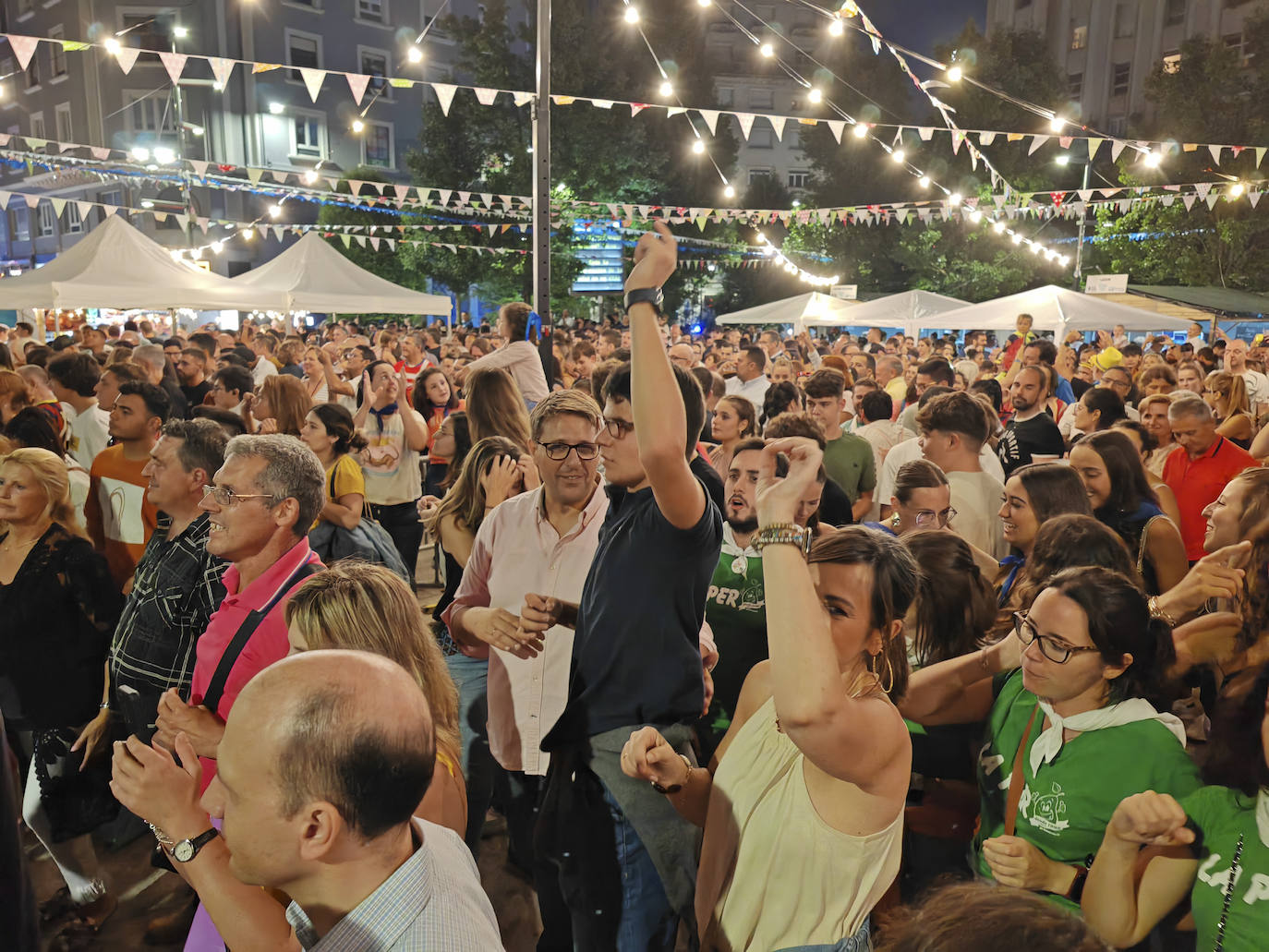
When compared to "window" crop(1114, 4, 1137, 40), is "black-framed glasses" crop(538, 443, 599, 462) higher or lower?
lower

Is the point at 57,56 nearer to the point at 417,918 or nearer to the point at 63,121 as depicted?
the point at 63,121

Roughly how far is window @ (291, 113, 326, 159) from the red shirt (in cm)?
3420

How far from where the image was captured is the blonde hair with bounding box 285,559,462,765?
6.65 ft

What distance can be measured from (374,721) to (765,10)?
59386mm

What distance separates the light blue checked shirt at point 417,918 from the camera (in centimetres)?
121

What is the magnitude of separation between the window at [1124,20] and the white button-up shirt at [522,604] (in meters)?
45.6

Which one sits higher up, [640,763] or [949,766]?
[640,763]

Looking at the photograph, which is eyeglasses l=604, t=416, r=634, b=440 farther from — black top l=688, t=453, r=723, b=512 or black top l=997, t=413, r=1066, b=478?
black top l=997, t=413, r=1066, b=478

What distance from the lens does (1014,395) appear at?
5.54 meters

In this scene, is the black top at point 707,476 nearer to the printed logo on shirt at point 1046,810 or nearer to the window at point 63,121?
the printed logo on shirt at point 1046,810

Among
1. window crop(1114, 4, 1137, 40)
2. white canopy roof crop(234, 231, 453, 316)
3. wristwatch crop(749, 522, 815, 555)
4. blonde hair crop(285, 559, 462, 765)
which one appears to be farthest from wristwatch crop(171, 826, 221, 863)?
window crop(1114, 4, 1137, 40)

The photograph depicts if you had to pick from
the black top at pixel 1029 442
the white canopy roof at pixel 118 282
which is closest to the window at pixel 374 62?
the white canopy roof at pixel 118 282

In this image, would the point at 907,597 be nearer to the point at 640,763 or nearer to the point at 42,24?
the point at 640,763

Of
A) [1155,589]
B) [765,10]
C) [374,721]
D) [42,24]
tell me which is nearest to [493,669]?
[374,721]
